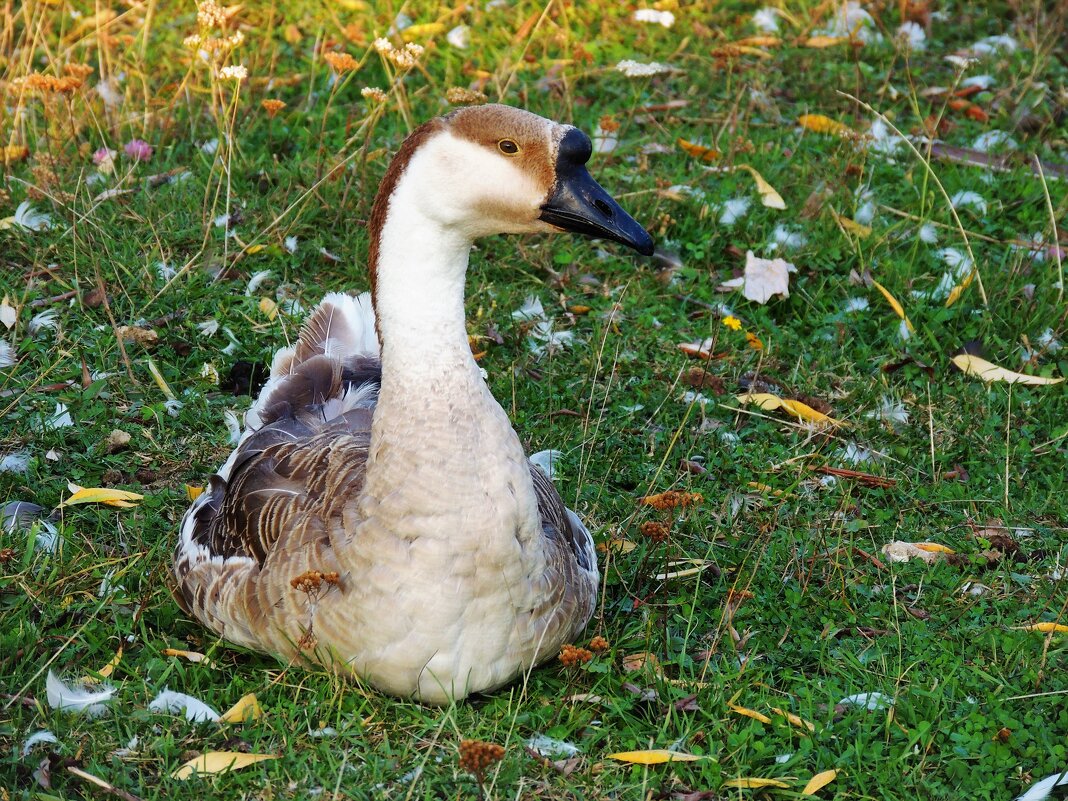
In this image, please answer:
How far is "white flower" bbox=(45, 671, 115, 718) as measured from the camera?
3.19 meters

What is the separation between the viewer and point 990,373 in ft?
16.8

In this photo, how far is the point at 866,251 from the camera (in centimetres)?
564

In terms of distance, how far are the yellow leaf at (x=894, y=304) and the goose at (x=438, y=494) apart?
2.59 meters

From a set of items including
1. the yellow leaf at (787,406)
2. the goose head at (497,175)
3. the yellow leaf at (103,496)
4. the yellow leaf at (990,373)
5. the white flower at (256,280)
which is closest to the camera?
the goose head at (497,175)

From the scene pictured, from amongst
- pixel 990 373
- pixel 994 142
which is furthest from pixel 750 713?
pixel 994 142

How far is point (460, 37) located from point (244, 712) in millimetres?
4885

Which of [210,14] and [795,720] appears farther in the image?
[210,14]

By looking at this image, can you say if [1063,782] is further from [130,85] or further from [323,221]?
[130,85]

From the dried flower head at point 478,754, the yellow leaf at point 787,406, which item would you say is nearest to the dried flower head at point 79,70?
the yellow leaf at point 787,406

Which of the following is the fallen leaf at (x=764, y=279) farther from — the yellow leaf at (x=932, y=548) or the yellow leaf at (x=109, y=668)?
the yellow leaf at (x=109, y=668)

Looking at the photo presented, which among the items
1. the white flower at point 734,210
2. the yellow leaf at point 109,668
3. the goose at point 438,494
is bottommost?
the white flower at point 734,210

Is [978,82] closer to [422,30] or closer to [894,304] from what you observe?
[894,304]

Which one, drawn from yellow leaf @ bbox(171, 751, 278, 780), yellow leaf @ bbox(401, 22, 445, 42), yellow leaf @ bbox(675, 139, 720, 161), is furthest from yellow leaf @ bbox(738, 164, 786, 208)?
yellow leaf @ bbox(171, 751, 278, 780)

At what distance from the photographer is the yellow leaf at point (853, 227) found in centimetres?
571
